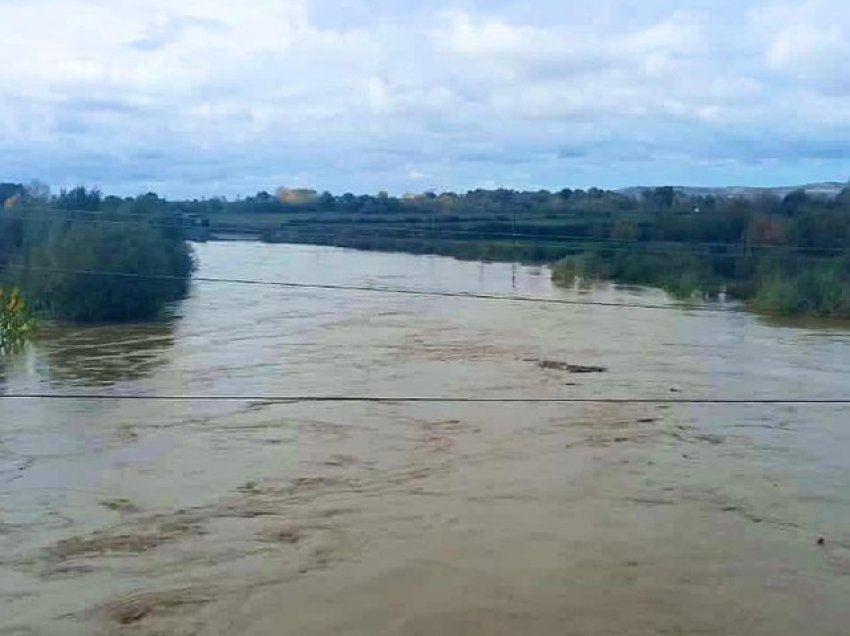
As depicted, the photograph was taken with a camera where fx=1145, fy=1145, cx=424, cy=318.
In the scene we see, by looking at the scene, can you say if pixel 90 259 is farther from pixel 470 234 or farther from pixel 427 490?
pixel 427 490

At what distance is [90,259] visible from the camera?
16984 millimetres

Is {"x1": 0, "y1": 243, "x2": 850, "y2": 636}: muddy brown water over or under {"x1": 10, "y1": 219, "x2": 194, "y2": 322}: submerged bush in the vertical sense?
under

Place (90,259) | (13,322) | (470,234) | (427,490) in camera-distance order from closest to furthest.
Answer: (427,490) < (13,322) < (470,234) < (90,259)

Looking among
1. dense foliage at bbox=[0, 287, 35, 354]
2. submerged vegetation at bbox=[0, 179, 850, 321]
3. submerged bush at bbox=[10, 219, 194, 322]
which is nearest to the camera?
dense foliage at bbox=[0, 287, 35, 354]

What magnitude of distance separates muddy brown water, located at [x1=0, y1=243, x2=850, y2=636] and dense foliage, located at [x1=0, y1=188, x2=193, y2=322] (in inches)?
74.3

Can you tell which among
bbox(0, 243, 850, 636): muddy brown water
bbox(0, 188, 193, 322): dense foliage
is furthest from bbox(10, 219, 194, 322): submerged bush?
bbox(0, 243, 850, 636): muddy brown water

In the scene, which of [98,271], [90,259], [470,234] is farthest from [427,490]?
[90,259]

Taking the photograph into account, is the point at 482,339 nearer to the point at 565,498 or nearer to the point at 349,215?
the point at 349,215

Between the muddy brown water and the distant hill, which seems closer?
the muddy brown water

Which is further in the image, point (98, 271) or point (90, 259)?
point (90, 259)

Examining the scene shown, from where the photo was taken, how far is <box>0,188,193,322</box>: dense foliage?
55.8 ft

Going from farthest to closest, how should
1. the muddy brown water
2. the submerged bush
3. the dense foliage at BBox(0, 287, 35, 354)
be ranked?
the submerged bush
the dense foliage at BBox(0, 287, 35, 354)
the muddy brown water

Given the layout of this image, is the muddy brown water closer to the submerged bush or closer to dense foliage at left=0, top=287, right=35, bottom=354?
dense foliage at left=0, top=287, right=35, bottom=354

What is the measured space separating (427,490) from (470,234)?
8428mm
